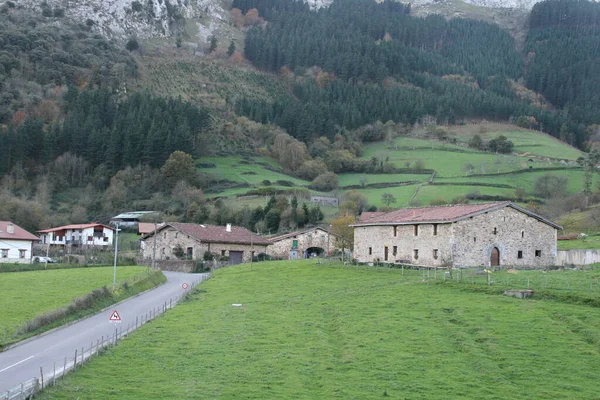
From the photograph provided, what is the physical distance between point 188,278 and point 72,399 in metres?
40.6

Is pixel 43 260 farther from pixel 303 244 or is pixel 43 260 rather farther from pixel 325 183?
pixel 325 183

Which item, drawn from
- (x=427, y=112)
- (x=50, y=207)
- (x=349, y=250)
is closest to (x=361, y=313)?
(x=349, y=250)

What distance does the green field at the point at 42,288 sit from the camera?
34625 millimetres

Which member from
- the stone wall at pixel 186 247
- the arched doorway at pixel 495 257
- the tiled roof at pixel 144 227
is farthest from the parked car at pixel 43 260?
the arched doorway at pixel 495 257

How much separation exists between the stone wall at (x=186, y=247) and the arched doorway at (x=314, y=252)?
460cm

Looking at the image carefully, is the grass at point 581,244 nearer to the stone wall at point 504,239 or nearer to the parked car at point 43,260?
the stone wall at point 504,239

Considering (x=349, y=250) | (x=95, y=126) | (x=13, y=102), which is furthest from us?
(x=13, y=102)

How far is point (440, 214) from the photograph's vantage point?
50.2 m

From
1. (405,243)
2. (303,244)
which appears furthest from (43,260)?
(405,243)

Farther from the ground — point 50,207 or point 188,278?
point 50,207

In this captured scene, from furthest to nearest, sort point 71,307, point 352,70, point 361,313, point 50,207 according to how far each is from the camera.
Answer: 1. point 352,70
2. point 50,207
3. point 71,307
4. point 361,313

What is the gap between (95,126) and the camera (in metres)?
114

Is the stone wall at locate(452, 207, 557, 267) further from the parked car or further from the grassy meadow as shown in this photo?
the parked car

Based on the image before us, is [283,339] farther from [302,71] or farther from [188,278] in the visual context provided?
[302,71]
